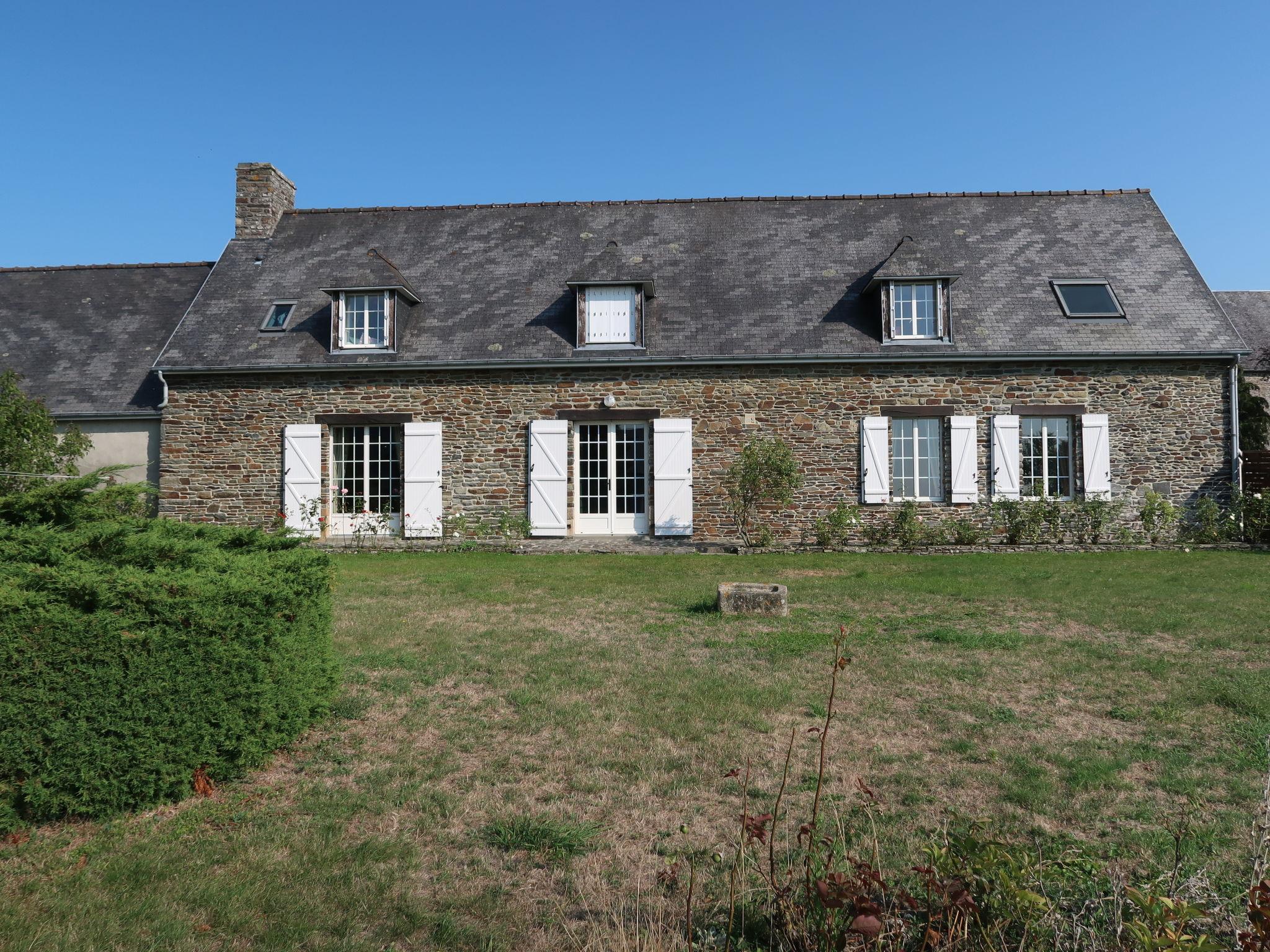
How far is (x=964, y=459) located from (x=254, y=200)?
47.4 feet

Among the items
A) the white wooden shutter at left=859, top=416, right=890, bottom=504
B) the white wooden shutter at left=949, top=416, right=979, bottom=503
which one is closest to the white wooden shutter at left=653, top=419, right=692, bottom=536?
the white wooden shutter at left=859, top=416, right=890, bottom=504

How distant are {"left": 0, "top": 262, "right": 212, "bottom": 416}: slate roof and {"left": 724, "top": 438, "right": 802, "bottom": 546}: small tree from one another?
10222 mm

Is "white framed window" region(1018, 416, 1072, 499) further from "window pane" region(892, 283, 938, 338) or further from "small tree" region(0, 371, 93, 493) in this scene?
"small tree" region(0, 371, 93, 493)

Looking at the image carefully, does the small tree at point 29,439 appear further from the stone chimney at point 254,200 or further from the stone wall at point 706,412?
the stone chimney at point 254,200

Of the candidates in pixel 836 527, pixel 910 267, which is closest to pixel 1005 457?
pixel 836 527

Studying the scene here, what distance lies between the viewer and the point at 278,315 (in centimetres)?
1497

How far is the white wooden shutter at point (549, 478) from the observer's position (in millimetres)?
13758

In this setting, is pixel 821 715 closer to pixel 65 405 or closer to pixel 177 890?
pixel 177 890

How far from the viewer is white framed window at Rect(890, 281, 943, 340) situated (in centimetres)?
1386

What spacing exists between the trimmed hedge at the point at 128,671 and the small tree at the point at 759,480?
9.85 metres

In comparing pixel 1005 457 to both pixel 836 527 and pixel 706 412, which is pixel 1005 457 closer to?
pixel 836 527

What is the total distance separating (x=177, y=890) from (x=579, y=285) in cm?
1212

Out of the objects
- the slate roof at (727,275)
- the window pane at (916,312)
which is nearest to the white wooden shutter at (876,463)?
the slate roof at (727,275)

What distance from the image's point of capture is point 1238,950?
7.73 feet
